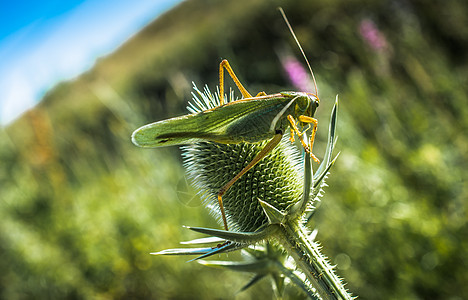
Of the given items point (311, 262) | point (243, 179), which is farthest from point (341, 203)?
point (311, 262)

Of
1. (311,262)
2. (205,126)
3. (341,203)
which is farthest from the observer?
(341,203)

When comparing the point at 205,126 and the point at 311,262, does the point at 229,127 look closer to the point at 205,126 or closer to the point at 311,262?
the point at 205,126

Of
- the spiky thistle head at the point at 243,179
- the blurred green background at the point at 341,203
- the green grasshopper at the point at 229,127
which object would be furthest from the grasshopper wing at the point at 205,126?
the blurred green background at the point at 341,203

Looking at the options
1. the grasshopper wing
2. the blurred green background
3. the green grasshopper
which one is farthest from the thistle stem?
the blurred green background

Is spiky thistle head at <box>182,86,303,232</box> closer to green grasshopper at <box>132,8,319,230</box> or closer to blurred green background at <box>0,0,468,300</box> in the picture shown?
green grasshopper at <box>132,8,319,230</box>

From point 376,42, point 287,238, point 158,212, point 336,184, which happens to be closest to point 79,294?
point 158,212

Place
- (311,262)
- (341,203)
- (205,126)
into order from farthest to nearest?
(341,203) → (205,126) → (311,262)

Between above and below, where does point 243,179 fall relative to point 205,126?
below

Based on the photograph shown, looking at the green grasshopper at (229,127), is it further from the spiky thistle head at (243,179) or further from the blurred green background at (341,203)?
the blurred green background at (341,203)

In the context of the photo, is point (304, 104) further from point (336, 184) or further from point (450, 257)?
point (336, 184)
